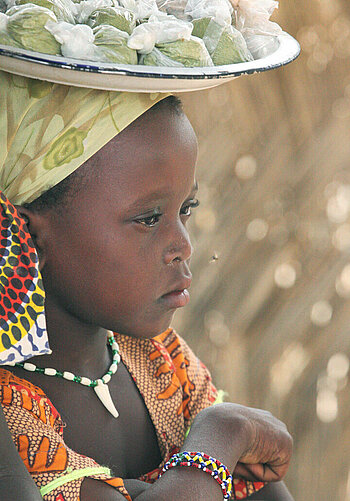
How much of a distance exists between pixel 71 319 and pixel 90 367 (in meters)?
0.10

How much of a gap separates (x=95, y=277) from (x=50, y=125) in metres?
0.23

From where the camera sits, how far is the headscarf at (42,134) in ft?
3.15

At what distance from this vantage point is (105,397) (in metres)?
1.20

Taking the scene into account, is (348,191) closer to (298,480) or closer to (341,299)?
(341,299)

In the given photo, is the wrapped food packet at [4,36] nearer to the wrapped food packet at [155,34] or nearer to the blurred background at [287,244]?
the wrapped food packet at [155,34]

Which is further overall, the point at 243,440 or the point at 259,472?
the point at 259,472

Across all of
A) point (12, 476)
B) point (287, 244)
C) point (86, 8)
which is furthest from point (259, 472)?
point (287, 244)

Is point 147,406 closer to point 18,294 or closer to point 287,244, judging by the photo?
point 18,294

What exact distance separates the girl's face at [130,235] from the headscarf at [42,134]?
0.03 meters

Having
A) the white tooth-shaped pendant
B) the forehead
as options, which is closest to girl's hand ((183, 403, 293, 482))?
the white tooth-shaped pendant

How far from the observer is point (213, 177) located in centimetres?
217

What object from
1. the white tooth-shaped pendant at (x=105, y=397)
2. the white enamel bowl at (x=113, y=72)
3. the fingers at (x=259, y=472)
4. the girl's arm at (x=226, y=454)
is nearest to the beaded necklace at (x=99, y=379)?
the white tooth-shaped pendant at (x=105, y=397)

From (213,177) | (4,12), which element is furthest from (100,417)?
(213,177)

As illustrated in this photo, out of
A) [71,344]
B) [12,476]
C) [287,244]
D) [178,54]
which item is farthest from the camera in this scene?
[287,244]
